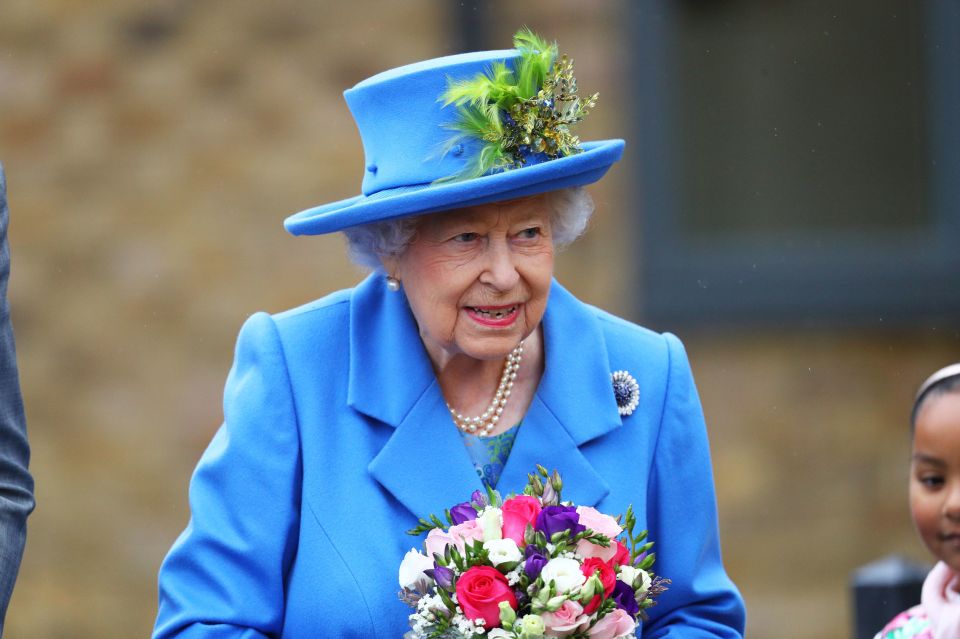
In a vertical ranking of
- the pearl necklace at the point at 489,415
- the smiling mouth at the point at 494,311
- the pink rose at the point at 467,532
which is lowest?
the pink rose at the point at 467,532

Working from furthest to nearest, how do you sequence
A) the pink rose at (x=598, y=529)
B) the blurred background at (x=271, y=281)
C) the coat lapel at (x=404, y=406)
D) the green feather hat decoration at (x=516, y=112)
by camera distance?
1. the blurred background at (x=271, y=281)
2. the coat lapel at (x=404, y=406)
3. the green feather hat decoration at (x=516, y=112)
4. the pink rose at (x=598, y=529)

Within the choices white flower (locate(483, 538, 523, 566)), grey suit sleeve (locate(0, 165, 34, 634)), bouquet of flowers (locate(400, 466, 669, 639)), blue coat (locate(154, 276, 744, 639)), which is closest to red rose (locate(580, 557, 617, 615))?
bouquet of flowers (locate(400, 466, 669, 639))

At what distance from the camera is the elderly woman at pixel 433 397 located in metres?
3.37

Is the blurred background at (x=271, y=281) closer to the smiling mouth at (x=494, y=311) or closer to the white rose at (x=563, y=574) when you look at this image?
the smiling mouth at (x=494, y=311)

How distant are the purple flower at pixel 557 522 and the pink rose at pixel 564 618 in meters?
0.15

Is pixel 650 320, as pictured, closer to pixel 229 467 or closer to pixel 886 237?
pixel 886 237

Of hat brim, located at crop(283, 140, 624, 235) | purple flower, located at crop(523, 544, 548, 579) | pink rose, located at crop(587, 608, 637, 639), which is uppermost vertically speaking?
hat brim, located at crop(283, 140, 624, 235)

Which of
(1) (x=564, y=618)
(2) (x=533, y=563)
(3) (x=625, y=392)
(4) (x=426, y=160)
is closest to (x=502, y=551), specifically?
(2) (x=533, y=563)

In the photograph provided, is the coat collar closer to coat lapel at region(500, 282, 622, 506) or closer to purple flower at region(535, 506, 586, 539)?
coat lapel at region(500, 282, 622, 506)

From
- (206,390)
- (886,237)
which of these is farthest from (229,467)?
(886,237)

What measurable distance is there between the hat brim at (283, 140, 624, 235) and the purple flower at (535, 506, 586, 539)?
2.05 feet

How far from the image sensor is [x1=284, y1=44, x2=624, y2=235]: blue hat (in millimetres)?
3299

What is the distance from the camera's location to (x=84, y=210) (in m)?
6.84

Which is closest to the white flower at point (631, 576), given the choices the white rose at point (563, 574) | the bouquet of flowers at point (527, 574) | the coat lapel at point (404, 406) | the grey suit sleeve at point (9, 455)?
the bouquet of flowers at point (527, 574)
